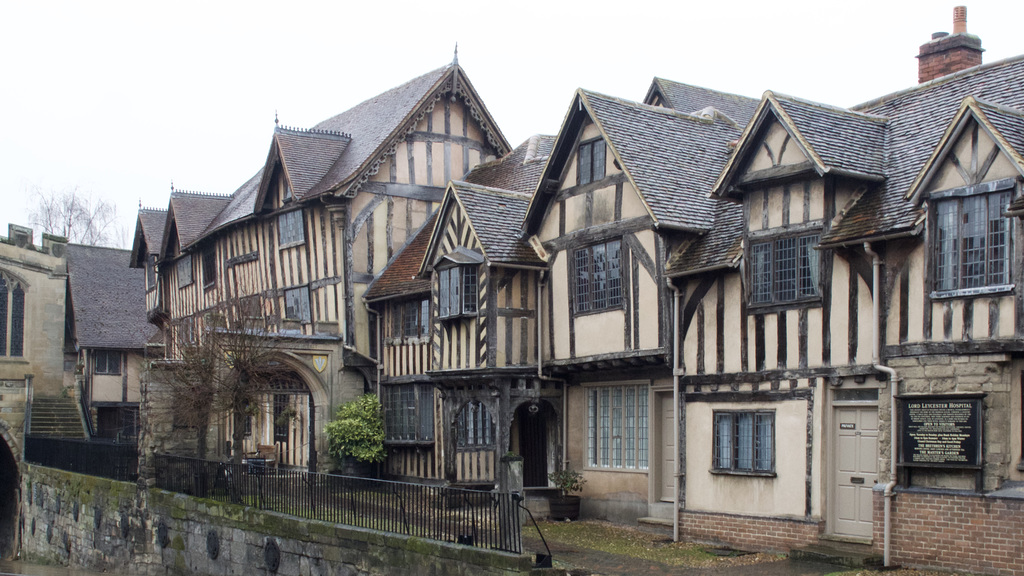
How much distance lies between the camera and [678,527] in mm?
18250

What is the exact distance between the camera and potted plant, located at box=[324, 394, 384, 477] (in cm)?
2703

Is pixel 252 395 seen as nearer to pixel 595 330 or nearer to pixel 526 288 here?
pixel 526 288

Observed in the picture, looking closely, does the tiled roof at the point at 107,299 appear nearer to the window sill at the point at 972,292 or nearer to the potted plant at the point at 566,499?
the potted plant at the point at 566,499

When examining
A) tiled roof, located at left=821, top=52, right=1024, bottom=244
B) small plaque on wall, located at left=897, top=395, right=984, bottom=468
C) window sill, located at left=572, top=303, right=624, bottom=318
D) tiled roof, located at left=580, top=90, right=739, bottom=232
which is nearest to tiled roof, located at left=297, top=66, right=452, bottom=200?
tiled roof, located at left=580, top=90, right=739, bottom=232

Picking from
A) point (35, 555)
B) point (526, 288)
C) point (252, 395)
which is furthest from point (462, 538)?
point (35, 555)

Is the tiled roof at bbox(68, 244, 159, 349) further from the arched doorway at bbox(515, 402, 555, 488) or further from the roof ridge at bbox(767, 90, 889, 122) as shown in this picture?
the roof ridge at bbox(767, 90, 889, 122)

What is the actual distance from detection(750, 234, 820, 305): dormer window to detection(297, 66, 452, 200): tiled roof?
13.2 meters

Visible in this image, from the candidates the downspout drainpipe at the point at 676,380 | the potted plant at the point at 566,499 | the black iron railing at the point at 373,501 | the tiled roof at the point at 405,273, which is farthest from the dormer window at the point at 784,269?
the tiled roof at the point at 405,273

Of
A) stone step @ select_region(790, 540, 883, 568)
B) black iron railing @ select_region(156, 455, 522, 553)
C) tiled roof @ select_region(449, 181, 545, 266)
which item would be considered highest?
tiled roof @ select_region(449, 181, 545, 266)

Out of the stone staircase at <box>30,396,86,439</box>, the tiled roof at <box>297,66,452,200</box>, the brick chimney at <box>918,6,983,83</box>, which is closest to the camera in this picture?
the brick chimney at <box>918,6,983,83</box>

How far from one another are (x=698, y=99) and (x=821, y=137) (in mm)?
10045

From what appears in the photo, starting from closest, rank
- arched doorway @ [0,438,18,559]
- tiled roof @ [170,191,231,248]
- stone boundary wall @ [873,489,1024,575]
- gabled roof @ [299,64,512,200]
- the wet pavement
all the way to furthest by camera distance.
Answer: stone boundary wall @ [873,489,1024,575] < the wet pavement < gabled roof @ [299,64,512,200] < tiled roof @ [170,191,231,248] < arched doorway @ [0,438,18,559]

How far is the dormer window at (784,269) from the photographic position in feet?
53.7

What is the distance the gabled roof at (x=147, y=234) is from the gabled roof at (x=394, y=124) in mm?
11670
